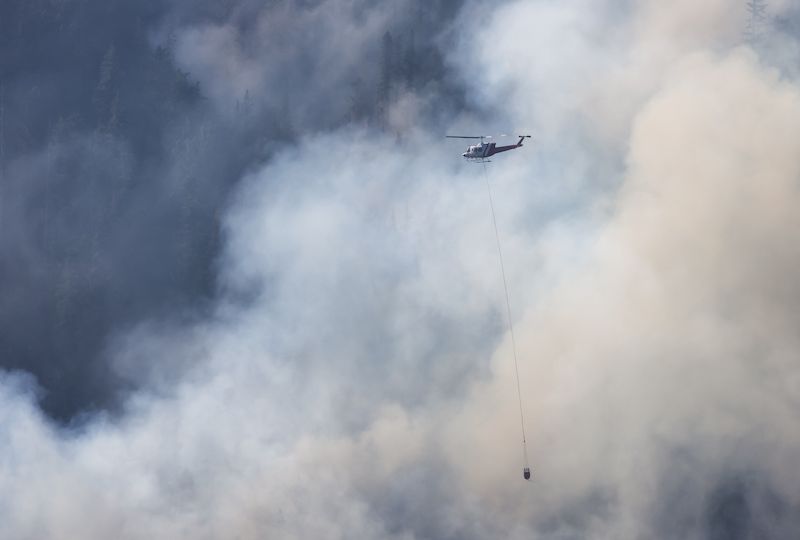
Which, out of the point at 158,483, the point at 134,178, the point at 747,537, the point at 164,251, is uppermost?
the point at 134,178

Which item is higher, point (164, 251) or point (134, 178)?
point (134, 178)

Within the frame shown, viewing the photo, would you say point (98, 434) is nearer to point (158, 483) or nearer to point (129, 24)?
point (158, 483)

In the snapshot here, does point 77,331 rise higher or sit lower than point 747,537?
higher

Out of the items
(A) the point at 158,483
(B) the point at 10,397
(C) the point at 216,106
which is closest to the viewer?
(A) the point at 158,483

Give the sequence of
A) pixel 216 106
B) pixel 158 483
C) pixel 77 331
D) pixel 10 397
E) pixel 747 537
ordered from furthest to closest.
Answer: pixel 216 106
pixel 77 331
pixel 10 397
pixel 158 483
pixel 747 537

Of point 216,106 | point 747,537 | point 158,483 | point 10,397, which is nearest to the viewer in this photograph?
point 747,537

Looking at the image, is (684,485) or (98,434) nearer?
(684,485)

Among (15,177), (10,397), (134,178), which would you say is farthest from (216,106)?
(10,397)

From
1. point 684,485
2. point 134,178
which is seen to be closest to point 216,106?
point 134,178

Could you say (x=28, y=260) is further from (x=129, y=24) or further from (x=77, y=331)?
(x=129, y=24)

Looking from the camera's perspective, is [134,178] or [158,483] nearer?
[158,483]
